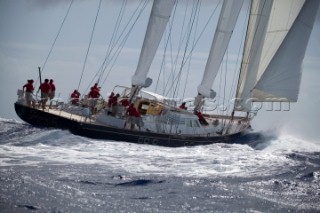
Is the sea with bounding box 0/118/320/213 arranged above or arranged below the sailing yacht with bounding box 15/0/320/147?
below

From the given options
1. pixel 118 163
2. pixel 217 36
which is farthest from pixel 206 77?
pixel 118 163

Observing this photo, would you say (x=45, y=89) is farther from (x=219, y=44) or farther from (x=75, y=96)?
(x=219, y=44)

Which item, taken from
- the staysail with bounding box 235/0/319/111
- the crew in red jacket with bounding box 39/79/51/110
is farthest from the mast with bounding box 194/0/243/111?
the crew in red jacket with bounding box 39/79/51/110

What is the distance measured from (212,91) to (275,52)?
4917 millimetres

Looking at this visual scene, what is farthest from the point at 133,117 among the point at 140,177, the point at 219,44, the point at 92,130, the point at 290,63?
the point at 290,63

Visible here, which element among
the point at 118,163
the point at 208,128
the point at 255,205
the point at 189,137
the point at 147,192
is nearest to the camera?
the point at 255,205

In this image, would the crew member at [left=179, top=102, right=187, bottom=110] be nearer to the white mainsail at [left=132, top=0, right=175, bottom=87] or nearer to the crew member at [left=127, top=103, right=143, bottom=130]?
the white mainsail at [left=132, top=0, right=175, bottom=87]

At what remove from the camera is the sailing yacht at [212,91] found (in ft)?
91.1

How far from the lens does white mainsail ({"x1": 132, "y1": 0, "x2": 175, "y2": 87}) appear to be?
30.0 meters

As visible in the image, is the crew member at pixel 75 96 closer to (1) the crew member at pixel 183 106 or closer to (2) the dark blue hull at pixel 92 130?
(2) the dark blue hull at pixel 92 130

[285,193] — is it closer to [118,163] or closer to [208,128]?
[118,163]

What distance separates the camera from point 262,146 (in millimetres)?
33406

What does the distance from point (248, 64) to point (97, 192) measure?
22901mm

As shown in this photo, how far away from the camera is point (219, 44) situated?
33.2m
